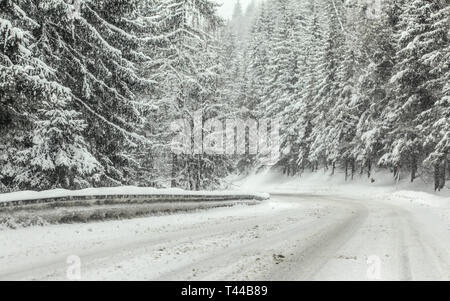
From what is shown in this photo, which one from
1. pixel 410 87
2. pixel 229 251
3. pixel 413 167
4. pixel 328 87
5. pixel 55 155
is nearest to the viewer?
pixel 229 251

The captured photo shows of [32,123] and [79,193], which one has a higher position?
[32,123]

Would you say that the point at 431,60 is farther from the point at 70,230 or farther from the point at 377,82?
the point at 70,230

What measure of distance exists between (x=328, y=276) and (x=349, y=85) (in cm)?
3601

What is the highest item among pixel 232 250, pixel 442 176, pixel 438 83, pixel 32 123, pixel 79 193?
pixel 438 83

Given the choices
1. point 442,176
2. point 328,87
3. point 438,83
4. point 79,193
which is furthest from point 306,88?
point 79,193

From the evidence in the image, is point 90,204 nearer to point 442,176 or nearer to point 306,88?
point 442,176

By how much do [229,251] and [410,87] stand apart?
83.5 ft

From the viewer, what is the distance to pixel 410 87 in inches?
1207

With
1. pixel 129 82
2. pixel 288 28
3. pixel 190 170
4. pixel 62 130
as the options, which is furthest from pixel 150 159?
pixel 288 28

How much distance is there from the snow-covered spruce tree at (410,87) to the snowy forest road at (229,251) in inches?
697

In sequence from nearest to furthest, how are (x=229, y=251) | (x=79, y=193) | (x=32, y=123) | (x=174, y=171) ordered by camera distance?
(x=229, y=251) → (x=79, y=193) → (x=32, y=123) → (x=174, y=171)

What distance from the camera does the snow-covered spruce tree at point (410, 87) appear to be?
2827 cm

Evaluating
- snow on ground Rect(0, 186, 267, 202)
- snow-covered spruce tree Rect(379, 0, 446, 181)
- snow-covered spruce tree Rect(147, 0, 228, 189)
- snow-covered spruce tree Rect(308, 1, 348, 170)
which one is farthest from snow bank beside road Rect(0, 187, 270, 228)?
snow-covered spruce tree Rect(308, 1, 348, 170)

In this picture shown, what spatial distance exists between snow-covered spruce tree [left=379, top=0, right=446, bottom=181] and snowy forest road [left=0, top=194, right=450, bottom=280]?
697 inches
